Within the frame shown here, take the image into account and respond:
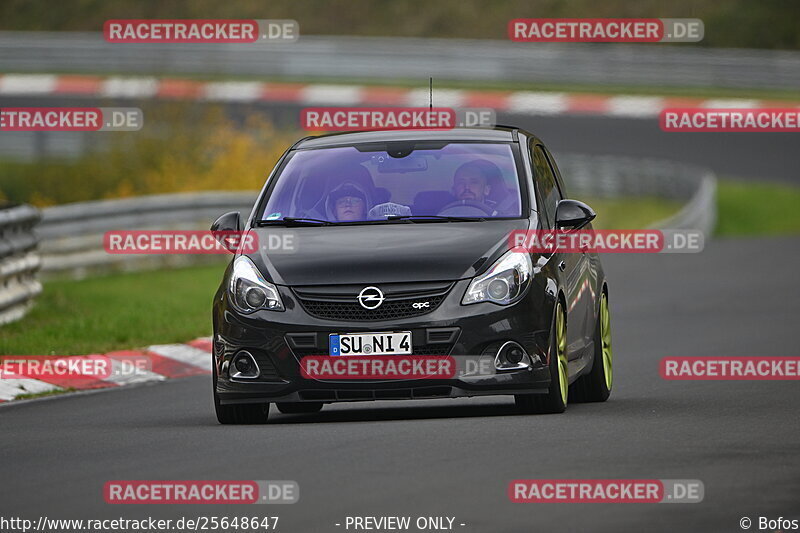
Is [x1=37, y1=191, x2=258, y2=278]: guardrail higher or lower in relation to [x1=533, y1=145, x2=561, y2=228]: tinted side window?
higher

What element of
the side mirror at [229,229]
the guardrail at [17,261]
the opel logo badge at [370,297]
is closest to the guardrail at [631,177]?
the guardrail at [17,261]

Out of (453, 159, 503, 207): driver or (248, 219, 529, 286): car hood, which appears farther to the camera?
(453, 159, 503, 207): driver

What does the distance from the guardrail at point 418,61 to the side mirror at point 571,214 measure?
107 feet

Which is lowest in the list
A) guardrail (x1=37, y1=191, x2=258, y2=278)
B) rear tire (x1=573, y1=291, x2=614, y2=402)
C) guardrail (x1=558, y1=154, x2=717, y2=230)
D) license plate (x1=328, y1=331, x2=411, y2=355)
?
rear tire (x1=573, y1=291, x2=614, y2=402)

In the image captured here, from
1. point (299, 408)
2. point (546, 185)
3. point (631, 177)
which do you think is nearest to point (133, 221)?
point (299, 408)

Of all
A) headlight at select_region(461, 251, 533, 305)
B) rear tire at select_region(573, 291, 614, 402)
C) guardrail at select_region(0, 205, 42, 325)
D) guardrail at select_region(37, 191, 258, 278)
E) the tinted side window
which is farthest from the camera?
guardrail at select_region(37, 191, 258, 278)

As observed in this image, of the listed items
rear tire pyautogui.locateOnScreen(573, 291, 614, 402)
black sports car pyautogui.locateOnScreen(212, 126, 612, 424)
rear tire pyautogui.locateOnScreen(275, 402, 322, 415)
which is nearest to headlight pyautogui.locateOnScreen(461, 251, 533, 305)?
black sports car pyautogui.locateOnScreen(212, 126, 612, 424)

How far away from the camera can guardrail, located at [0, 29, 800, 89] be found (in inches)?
1732

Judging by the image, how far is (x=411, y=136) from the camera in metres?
11.9

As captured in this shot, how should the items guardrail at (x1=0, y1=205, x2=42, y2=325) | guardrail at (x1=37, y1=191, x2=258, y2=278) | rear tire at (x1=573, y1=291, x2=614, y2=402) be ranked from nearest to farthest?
rear tire at (x1=573, y1=291, x2=614, y2=402) → guardrail at (x1=0, y1=205, x2=42, y2=325) → guardrail at (x1=37, y1=191, x2=258, y2=278)

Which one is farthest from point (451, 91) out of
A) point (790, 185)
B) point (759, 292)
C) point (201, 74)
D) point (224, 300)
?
point (224, 300)

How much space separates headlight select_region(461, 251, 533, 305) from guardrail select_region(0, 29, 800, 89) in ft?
109

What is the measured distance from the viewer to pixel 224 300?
10.8 meters

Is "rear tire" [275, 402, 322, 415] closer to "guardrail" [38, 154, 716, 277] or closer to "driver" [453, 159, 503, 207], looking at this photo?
"driver" [453, 159, 503, 207]
